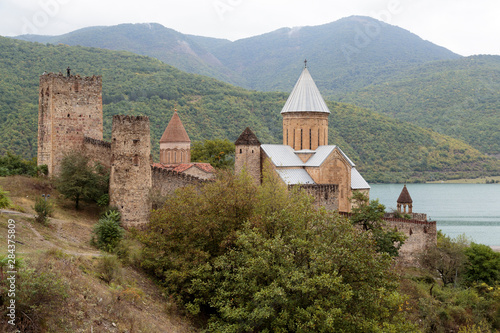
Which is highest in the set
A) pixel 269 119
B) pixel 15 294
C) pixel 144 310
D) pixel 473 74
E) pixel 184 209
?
pixel 473 74

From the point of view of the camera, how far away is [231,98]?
6512 cm

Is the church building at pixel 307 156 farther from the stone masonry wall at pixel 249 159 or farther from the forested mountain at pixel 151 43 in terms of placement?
the forested mountain at pixel 151 43

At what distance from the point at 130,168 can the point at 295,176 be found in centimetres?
1013

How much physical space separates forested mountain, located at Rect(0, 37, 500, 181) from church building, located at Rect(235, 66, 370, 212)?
16389mm

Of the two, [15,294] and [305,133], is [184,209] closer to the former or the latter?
[15,294]

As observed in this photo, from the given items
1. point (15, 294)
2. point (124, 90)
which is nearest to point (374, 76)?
point (124, 90)

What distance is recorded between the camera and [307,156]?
26453mm

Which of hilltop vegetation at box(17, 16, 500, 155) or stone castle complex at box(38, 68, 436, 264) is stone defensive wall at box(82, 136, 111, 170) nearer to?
stone castle complex at box(38, 68, 436, 264)

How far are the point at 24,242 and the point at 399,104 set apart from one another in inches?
4236

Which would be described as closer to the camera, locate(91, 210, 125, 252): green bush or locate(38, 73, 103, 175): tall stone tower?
locate(91, 210, 125, 252): green bush

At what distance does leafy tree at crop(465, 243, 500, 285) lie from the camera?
23625 millimetres

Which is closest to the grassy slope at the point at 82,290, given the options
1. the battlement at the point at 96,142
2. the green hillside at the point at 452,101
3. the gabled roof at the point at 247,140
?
the battlement at the point at 96,142

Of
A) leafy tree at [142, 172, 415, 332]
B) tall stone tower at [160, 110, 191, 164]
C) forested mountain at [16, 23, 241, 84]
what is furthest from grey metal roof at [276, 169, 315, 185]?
forested mountain at [16, 23, 241, 84]

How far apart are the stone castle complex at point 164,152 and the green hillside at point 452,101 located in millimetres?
74555
